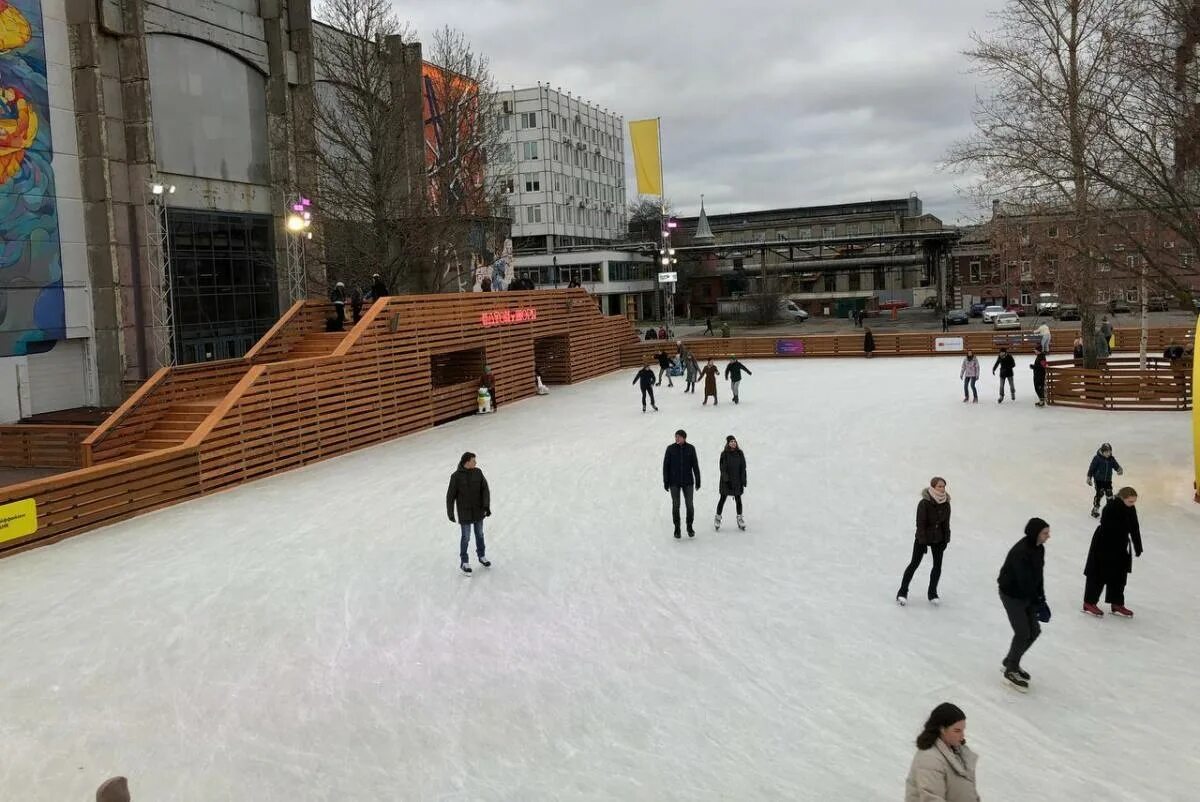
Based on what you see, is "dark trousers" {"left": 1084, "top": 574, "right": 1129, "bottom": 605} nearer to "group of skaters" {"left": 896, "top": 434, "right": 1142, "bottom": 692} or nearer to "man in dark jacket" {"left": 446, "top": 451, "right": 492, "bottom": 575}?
"group of skaters" {"left": 896, "top": 434, "right": 1142, "bottom": 692}

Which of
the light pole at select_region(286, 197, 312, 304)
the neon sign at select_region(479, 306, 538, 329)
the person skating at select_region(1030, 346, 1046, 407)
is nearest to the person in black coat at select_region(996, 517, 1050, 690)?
the person skating at select_region(1030, 346, 1046, 407)

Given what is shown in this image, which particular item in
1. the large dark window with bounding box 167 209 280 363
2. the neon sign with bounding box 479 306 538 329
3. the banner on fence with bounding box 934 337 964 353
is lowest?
the banner on fence with bounding box 934 337 964 353

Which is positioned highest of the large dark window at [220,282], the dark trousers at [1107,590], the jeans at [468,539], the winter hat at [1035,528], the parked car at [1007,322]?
the large dark window at [220,282]

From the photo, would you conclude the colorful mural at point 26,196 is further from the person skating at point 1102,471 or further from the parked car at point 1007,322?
the parked car at point 1007,322

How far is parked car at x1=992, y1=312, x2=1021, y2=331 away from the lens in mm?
45641

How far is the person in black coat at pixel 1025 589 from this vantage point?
24.4 ft

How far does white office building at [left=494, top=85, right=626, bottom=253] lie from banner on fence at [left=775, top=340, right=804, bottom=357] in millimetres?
34385

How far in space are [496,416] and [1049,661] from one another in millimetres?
19287

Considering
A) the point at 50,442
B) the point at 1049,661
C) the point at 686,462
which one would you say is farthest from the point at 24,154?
the point at 1049,661

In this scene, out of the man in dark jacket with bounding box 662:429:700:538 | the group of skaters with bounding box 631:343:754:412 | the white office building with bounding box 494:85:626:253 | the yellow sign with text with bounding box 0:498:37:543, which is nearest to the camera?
the man in dark jacket with bounding box 662:429:700:538

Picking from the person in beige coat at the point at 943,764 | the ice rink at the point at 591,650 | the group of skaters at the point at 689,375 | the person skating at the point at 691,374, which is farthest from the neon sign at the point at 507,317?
the person in beige coat at the point at 943,764

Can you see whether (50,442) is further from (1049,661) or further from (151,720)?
(1049,661)

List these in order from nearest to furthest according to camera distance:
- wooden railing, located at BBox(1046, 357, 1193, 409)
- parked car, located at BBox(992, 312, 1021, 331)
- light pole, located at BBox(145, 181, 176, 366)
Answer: wooden railing, located at BBox(1046, 357, 1193, 409)
light pole, located at BBox(145, 181, 176, 366)
parked car, located at BBox(992, 312, 1021, 331)

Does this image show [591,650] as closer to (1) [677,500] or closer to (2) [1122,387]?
(1) [677,500]
